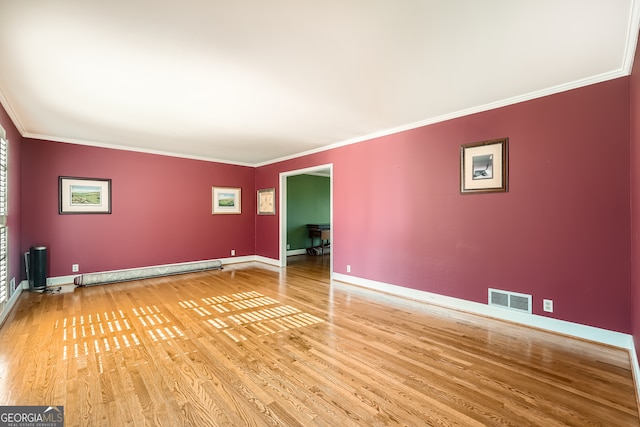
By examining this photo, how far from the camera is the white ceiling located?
180cm

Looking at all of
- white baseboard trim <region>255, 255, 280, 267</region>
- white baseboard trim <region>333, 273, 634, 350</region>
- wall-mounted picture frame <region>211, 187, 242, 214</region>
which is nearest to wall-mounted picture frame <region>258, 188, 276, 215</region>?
wall-mounted picture frame <region>211, 187, 242, 214</region>

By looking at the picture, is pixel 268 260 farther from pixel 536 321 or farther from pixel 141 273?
pixel 536 321

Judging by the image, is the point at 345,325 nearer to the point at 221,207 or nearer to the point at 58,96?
the point at 58,96

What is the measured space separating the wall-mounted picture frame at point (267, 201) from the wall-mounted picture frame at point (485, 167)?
4.23 m

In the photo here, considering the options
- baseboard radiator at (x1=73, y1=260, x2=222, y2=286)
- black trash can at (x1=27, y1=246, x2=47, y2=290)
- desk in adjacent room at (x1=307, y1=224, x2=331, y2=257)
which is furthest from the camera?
desk in adjacent room at (x1=307, y1=224, x2=331, y2=257)

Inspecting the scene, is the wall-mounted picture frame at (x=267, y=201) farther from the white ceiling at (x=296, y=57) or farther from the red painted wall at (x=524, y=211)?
the white ceiling at (x=296, y=57)

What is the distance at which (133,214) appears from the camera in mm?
5555

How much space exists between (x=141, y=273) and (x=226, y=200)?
7.58ft

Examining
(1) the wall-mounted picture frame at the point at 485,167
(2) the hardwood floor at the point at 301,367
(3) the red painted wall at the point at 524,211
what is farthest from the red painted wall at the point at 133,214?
(1) the wall-mounted picture frame at the point at 485,167

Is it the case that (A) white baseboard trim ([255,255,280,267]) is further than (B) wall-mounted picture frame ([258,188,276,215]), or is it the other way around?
(B) wall-mounted picture frame ([258,188,276,215])

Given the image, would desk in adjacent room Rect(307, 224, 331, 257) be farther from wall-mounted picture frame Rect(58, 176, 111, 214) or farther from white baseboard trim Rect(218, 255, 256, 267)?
wall-mounted picture frame Rect(58, 176, 111, 214)

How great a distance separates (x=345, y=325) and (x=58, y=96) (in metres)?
3.90

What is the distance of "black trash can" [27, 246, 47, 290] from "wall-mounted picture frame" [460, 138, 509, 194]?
20.0 ft

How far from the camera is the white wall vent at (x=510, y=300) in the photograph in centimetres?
313
